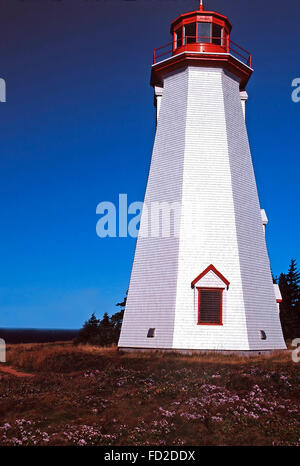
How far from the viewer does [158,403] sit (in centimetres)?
1461

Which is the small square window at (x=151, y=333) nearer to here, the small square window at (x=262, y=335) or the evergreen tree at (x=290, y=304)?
the small square window at (x=262, y=335)

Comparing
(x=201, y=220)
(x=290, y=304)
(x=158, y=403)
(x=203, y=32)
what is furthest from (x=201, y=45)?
(x=290, y=304)

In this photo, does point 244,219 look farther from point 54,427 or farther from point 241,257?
point 54,427

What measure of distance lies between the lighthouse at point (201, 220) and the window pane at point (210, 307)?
5 cm

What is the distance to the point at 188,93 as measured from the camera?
2667 centimetres

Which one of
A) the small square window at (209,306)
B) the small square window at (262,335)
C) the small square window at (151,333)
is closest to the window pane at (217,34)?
the small square window at (209,306)

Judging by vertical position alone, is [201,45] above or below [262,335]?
above

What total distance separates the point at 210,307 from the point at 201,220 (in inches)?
174

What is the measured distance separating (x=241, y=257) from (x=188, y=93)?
953 cm

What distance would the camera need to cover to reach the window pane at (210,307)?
23.2 metres

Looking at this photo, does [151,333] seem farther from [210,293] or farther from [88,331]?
[88,331]

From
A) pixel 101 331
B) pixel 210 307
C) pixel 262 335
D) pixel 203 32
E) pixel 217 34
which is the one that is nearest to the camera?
pixel 210 307

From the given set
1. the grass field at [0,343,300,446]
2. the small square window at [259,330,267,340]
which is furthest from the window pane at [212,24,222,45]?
the grass field at [0,343,300,446]

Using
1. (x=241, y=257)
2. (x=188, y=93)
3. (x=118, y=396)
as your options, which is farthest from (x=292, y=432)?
(x=188, y=93)
